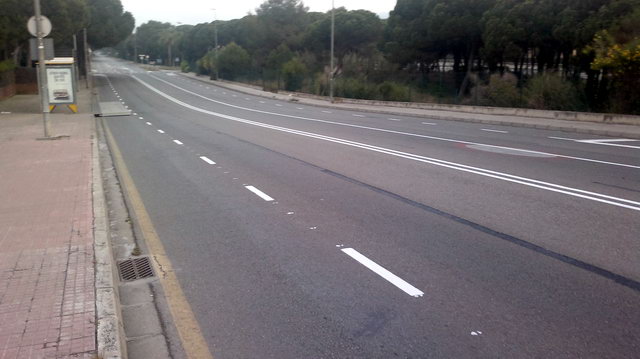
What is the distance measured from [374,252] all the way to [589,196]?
488cm

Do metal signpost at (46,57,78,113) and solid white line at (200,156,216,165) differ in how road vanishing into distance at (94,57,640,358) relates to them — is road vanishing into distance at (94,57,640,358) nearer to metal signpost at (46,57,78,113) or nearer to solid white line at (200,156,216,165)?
solid white line at (200,156,216,165)

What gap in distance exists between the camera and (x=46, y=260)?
6406mm

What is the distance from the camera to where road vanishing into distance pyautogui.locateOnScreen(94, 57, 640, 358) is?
15.9ft

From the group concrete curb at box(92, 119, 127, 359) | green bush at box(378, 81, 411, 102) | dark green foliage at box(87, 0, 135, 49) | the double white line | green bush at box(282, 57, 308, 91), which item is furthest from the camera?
dark green foliage at box(87, 0, 135, 49)

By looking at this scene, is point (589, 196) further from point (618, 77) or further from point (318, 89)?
point (318, 89)

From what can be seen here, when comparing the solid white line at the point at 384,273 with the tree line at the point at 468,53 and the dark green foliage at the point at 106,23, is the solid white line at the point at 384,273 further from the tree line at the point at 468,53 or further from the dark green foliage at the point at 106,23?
the dark green foliage at the point at 106,23

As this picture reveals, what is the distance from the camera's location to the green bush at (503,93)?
106ft

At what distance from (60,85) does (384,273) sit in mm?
25905

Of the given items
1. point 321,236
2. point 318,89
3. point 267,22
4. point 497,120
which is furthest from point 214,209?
point 267,22

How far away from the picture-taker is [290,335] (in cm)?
489

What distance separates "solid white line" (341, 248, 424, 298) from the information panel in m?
24.7

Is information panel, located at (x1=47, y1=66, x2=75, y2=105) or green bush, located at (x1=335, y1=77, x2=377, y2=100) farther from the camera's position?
green bush, located at (x1=335, y1=77, x2=377, y2=100)

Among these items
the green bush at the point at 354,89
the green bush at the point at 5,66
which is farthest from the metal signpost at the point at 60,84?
the green bush at the point at 354,89

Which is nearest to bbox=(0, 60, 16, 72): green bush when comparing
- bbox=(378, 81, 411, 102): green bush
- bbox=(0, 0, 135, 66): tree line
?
bbox=(0, 0, 135, 66): tree line
